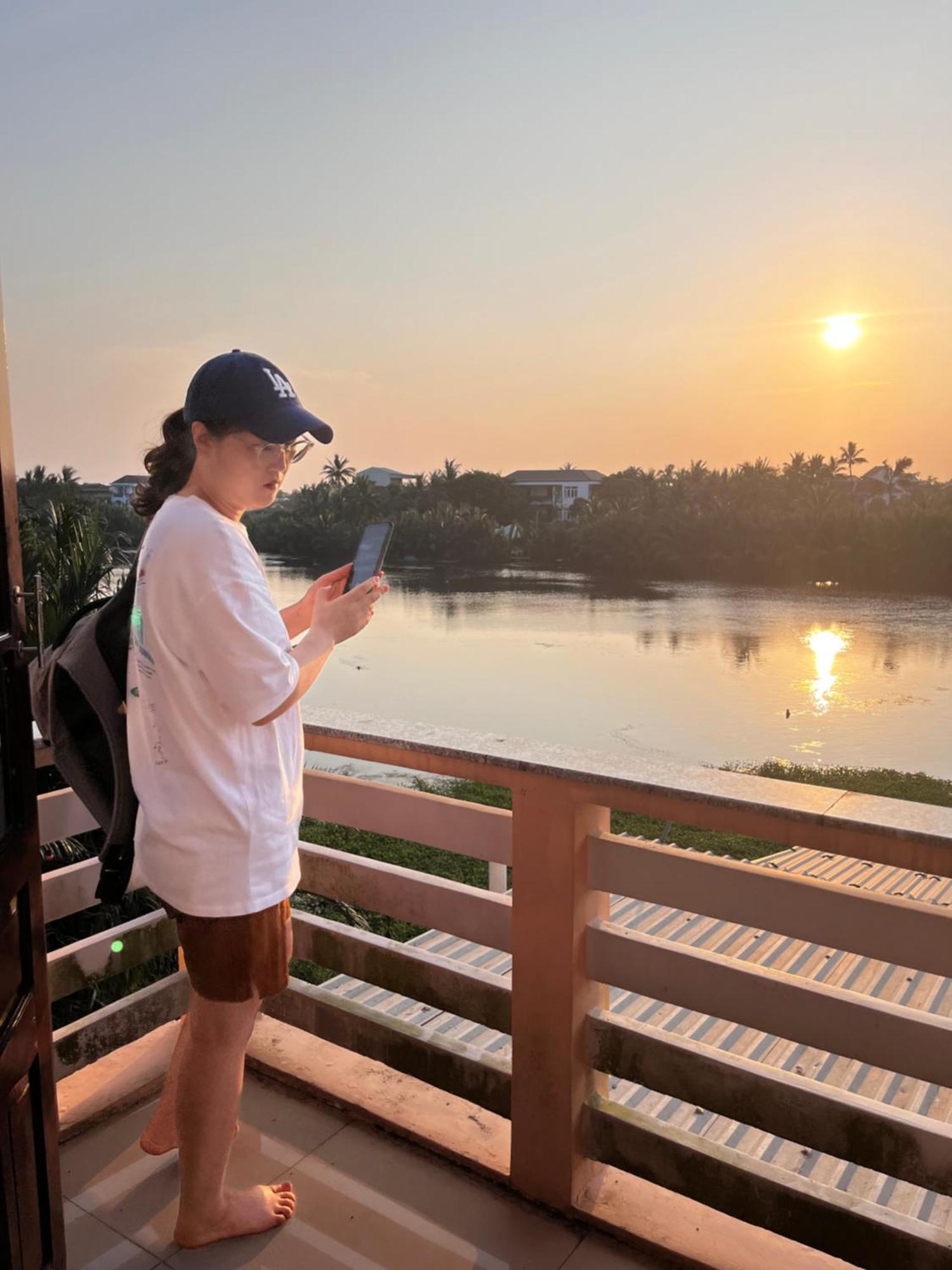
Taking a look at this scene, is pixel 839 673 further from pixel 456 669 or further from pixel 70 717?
pixel 70 717

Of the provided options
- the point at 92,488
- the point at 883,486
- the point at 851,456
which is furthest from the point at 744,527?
the point at 92,488

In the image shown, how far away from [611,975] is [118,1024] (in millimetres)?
999

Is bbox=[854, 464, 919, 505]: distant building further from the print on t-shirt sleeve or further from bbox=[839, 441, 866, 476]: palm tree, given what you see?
the print on t-shirt sleeve

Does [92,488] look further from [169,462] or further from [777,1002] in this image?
[777,1002]

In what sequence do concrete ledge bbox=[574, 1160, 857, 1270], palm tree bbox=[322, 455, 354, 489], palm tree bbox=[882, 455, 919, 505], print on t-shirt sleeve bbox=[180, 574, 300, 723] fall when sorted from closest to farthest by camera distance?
print on t-shirt sleeve bbox=[180, 574, 300, 723] → concrete ledge bbox=[574, 1160, 857, 1270] → palm tree bbox=[322, 455, 354, 489] → palm tree bbox=[882, 455, 919, 505]

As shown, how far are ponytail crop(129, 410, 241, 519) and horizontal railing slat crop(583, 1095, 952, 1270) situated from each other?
1131mm

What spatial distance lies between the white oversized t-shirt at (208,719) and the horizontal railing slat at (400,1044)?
609 millimetres

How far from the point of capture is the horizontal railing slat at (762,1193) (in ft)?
3.94

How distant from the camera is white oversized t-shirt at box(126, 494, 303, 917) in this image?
3.50 ft

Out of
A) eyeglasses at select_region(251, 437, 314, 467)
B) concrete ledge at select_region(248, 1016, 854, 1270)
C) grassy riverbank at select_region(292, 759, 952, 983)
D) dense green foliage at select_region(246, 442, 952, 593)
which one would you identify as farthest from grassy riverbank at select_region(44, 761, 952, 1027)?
dense green foliage at select_region(246, 442, 952, 593)

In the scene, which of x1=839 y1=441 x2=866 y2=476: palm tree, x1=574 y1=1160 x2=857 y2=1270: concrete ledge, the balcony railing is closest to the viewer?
the balcony railing

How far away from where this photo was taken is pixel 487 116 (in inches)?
907

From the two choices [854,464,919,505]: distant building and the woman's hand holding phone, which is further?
[854,464,919,505]: distant building

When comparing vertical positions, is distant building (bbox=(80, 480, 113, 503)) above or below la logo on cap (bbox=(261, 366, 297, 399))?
above
